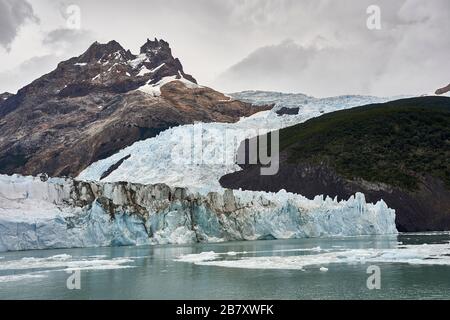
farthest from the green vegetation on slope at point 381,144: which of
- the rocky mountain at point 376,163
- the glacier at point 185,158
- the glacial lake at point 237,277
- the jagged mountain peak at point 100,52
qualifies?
the jagged mountain peak at point 100,52

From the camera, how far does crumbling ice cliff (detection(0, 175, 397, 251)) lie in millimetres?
44938

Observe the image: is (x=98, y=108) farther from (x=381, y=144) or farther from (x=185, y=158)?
(x=381, y=144)

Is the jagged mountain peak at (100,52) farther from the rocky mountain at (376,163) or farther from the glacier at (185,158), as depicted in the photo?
the rocky mountain at (376,163)

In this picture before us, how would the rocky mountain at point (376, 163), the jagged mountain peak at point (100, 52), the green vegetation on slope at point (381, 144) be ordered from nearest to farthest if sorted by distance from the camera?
the rocky mountain at point (376, 163) < the green vegetation on slope at point (381, 144) < the jagged mountain peak at point (100, 52)

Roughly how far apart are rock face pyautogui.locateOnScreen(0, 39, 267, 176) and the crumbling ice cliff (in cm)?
8350

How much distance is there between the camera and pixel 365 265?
2866 centimetres

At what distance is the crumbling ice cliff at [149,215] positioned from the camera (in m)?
44.9

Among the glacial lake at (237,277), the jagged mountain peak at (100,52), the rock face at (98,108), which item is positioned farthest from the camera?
the jagged mountain peak at (100,52)

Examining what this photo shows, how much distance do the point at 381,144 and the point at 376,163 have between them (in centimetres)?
840

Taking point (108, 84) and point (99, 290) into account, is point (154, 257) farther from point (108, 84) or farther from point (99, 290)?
point (108, 84)

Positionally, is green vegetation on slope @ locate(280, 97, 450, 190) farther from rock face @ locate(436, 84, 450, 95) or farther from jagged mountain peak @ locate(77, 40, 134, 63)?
jagged mountain peak @ locate(77, 40, 134, 63)

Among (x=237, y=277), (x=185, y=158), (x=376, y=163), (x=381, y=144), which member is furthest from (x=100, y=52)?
(x=237, y=277)

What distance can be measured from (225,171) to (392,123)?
34.3 m
